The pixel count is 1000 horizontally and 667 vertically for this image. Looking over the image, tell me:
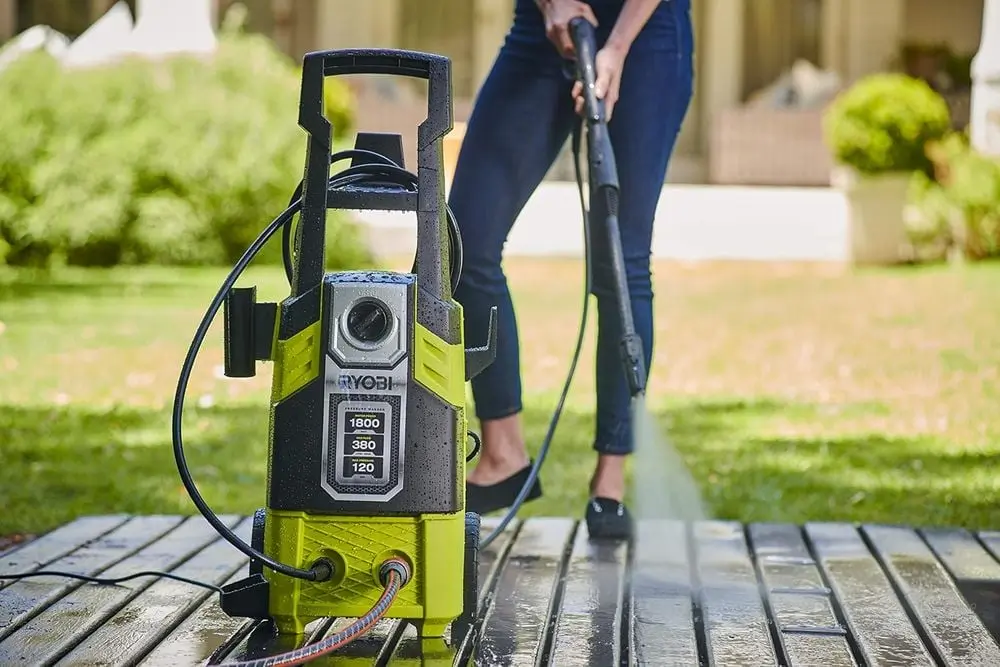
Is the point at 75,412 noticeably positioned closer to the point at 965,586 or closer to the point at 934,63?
the point at 965,586

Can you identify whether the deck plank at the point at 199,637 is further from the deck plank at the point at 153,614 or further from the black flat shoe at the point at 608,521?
the black flat shoe at the point at 608,521

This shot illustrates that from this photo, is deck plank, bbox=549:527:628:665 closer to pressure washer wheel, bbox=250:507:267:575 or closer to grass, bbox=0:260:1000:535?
pressure washer wheel, bbox=250:507:267:575

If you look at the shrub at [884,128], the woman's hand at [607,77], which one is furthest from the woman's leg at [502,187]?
the shrub at [884,128]

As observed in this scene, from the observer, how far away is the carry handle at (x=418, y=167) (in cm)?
207

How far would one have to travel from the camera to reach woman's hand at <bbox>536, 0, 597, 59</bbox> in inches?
107

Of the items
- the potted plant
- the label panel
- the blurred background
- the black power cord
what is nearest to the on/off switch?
the label panel

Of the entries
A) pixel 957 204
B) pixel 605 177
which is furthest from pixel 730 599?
pixel 957 204

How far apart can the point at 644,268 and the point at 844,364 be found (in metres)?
3.11

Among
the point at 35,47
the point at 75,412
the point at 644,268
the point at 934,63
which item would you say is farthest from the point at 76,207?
the point at 934,63

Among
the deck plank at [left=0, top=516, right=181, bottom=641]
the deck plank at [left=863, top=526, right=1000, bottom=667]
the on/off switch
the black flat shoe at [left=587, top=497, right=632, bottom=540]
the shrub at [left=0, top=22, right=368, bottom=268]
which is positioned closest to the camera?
the on/off switch

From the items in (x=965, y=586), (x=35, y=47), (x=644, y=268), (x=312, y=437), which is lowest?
(x=965, y=586)

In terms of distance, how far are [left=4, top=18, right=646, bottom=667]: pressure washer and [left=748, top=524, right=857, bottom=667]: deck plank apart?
48 cm

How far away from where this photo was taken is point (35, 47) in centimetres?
949

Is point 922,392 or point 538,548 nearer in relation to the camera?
point 538,548
